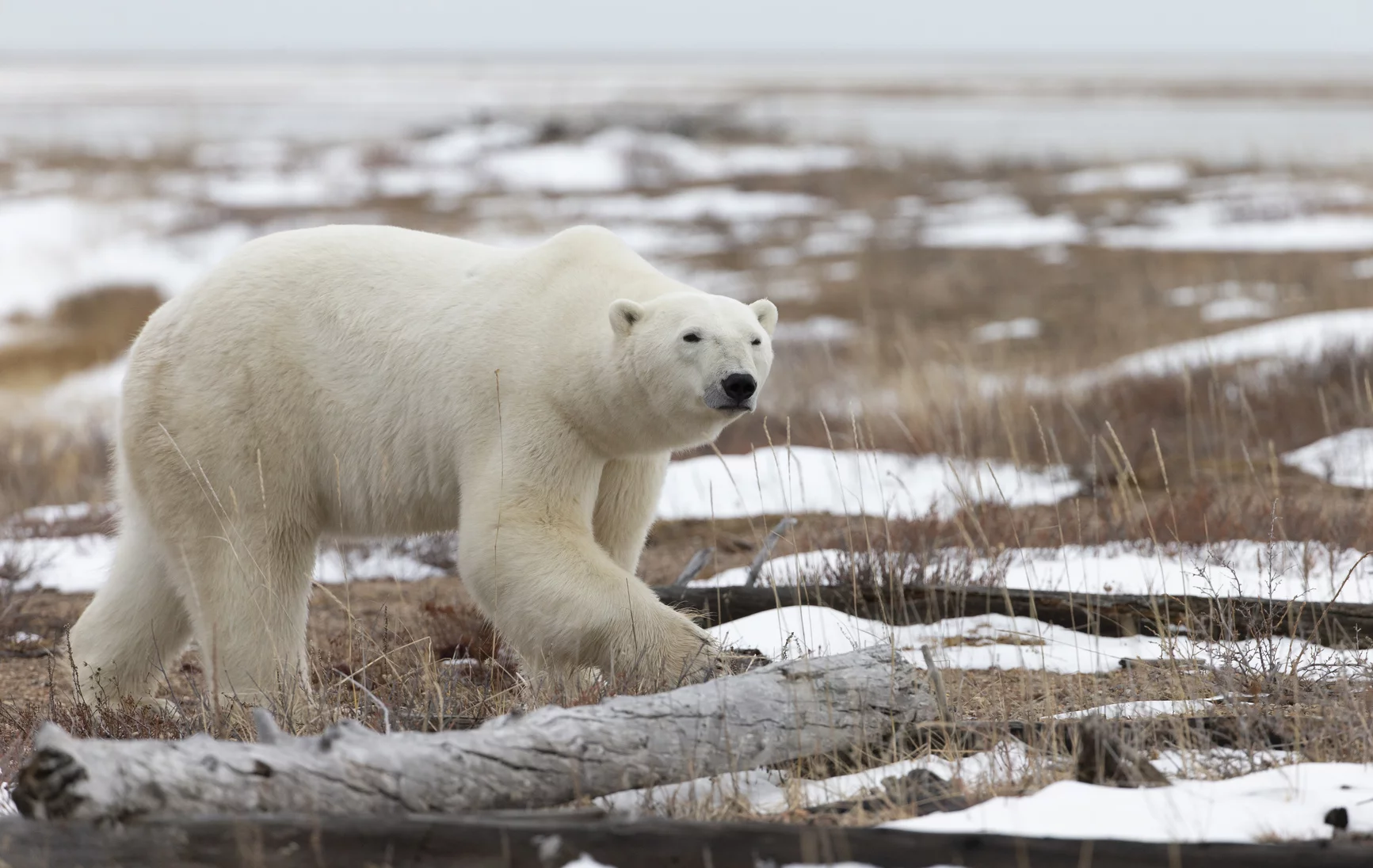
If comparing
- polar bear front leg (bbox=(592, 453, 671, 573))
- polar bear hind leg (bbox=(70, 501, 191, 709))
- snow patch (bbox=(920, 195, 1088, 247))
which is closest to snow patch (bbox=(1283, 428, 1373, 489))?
polar bear front leg (bbox=(592, 453, 671, 573))

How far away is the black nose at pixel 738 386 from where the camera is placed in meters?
3.55

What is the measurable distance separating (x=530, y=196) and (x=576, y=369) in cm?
2613

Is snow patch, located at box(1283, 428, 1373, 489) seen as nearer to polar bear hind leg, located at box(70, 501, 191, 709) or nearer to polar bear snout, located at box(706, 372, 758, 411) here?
polar bear snout, located at box(706, 372, 758, 411)

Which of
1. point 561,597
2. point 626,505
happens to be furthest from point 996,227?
point 561,597

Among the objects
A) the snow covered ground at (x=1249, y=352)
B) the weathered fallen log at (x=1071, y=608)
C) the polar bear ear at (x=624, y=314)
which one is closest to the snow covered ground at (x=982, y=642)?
the weathered fallen log at (x=1071, y=608)

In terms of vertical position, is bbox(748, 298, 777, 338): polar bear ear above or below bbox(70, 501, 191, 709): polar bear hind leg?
above

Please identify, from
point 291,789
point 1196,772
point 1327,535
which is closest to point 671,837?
point 291,789

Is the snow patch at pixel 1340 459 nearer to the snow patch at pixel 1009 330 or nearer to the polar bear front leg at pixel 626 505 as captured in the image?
the polar bear front leg at pixel 626 505

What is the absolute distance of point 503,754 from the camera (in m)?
2.61

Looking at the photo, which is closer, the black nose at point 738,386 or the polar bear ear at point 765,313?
the black nose at point 738,386

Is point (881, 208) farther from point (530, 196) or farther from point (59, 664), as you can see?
point (59, 664)

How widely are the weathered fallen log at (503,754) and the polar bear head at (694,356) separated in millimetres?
839

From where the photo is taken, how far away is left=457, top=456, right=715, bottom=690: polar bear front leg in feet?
12.1

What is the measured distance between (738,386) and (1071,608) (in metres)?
1.58
